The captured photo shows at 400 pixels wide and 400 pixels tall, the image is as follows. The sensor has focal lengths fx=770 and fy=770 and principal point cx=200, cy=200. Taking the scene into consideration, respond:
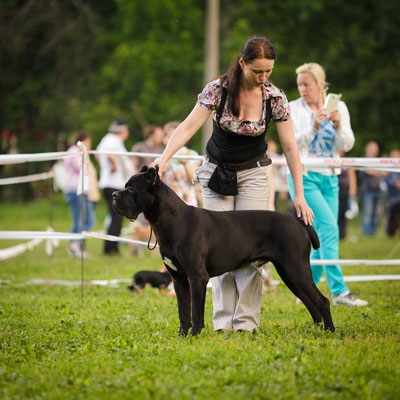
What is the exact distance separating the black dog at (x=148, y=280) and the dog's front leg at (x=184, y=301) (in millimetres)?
3258

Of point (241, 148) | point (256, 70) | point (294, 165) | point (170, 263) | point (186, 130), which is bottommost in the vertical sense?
point (170, 263)

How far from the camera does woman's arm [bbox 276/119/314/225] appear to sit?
5.89m

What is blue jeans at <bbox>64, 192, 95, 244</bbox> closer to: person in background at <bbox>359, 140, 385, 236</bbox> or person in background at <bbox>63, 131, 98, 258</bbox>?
person in background at <bbox>63, 131, 98, 258</bbox>

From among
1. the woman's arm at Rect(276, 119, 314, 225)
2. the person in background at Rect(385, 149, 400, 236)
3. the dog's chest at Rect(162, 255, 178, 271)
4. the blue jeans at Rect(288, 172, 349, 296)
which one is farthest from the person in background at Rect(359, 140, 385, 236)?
the dog's chest at Rect(162, 255, 178, 271)

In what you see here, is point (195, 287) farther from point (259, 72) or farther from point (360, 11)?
point (360, 11)

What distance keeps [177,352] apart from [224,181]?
4.74 ft

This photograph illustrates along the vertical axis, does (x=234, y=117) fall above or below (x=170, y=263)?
above

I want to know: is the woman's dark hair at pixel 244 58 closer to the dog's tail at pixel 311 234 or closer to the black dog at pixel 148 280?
the dog's tail at pixel 311 234

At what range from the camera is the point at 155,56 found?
28.9m

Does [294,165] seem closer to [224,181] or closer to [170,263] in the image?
[224,181]

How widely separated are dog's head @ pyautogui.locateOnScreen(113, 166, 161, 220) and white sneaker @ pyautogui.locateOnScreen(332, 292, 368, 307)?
3.04 meters

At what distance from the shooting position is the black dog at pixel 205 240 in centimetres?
552

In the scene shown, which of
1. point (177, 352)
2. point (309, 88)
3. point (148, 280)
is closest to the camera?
point (177, 352)

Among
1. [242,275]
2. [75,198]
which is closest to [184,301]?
[242,275]
